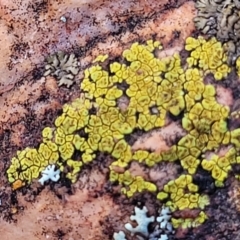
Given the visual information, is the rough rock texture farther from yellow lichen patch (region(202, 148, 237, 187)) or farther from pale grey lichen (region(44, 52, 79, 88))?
yellow lichen patch (region(202, 148, 237, 187))

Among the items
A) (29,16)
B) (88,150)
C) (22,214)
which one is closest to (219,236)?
(88,150)

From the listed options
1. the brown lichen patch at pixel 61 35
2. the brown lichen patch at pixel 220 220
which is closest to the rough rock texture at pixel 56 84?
the brown lichen patch at pixel 61 35

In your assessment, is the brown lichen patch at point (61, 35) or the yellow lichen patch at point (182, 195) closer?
the yellow lichen patch at point (182, 195)

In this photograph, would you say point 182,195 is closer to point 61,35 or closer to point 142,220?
point 142,220

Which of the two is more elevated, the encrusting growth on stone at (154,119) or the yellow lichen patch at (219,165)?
the encrusting growth on stone at (154,119)

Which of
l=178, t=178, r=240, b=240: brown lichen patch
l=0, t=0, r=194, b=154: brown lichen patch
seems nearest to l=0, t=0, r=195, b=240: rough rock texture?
l=0, t=0, r=194, b=154: brown lichen patch

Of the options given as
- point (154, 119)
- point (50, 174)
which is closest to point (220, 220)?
point (154, 119)

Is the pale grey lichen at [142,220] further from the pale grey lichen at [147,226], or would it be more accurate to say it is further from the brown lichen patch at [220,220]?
the brown lichen patch at [220,220]
